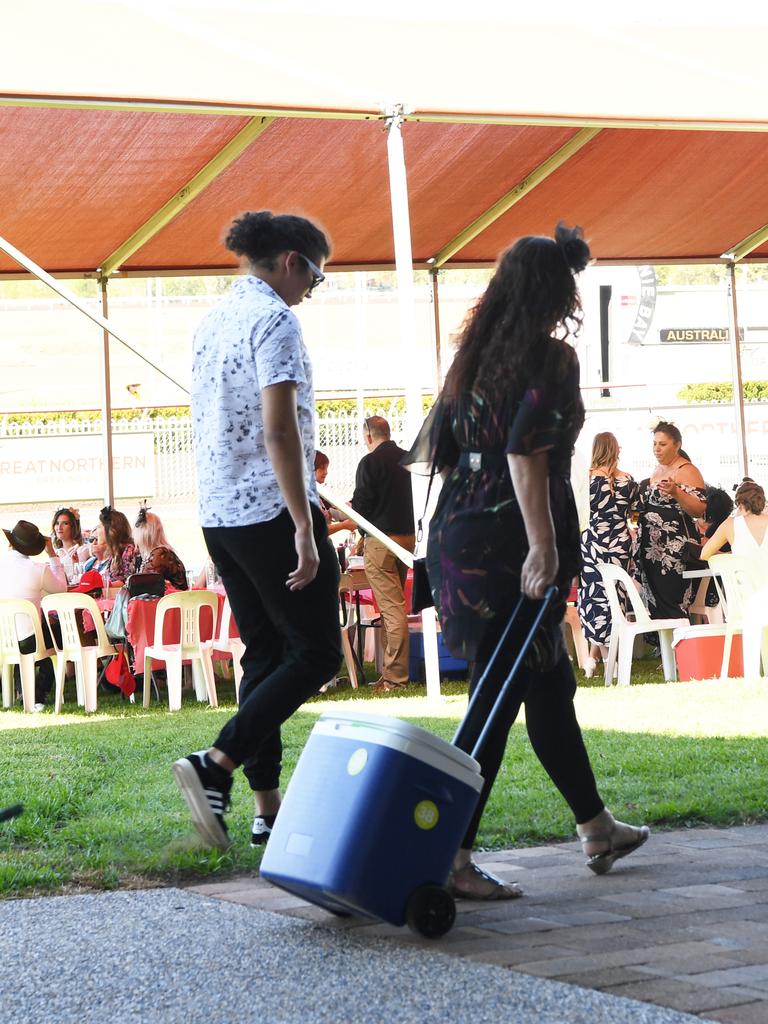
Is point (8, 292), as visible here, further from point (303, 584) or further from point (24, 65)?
point (303, 584)

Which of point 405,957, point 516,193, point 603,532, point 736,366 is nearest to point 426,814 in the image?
point 405,957

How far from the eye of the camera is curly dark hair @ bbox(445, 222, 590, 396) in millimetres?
3383

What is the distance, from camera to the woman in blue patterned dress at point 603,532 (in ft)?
29.9

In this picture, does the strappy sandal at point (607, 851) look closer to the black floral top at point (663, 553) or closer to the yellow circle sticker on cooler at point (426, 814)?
the yellow circle sticker on cooler at point (426, 814)

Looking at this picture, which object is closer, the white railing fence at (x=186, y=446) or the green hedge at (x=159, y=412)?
the white railing fence at (x=186, y=446)

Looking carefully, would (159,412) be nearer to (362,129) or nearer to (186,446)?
(186,446)

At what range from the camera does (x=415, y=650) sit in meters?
Result: 9.88

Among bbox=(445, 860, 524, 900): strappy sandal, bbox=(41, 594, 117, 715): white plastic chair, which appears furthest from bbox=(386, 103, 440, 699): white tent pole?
bbox=(445, 860, 524, 900): strappy sandal

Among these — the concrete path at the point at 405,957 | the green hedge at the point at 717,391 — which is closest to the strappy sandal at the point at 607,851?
the concrete path at the point at 405,957

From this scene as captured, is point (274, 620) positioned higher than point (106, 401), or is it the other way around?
point (106, 401)

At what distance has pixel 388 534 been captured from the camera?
9328 millimetres

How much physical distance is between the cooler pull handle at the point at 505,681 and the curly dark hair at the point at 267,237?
1.16m

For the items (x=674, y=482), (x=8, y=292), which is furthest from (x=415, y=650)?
(x=8, y=292)

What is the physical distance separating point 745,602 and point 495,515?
18.0ft
